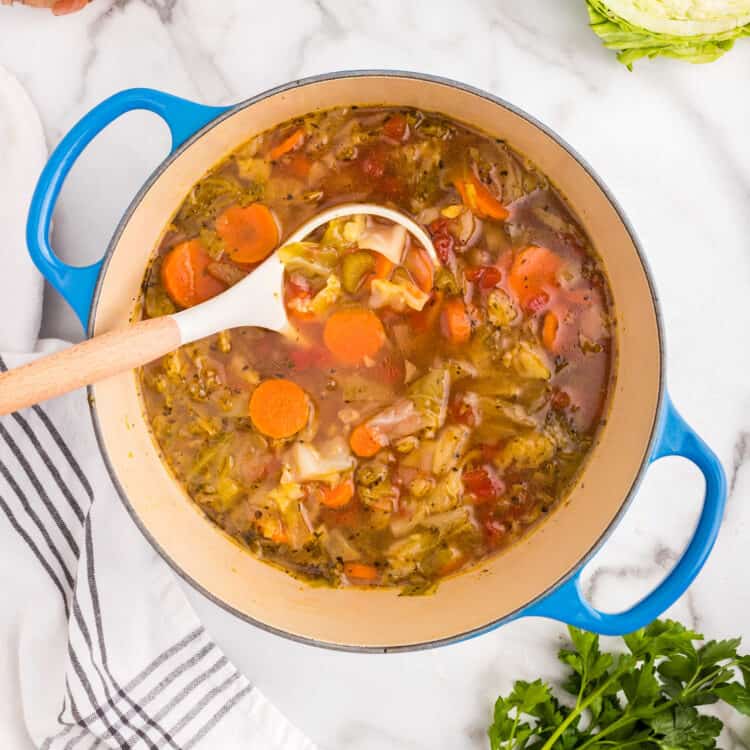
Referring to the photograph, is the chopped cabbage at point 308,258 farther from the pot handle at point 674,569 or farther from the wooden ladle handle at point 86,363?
the pot handle at point 674,569

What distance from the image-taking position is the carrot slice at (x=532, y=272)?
9.00 feet

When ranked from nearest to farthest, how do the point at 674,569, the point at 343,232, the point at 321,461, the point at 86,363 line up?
the point at 86,363 < the point at 674,569 < the point at 343,232 < the point at 321,461

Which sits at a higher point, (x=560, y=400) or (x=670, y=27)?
(x=670, y=27)

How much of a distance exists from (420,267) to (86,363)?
949 millimetres

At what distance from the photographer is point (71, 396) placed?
2959mm

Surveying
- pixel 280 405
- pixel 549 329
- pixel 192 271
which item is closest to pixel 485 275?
pixel 549 329

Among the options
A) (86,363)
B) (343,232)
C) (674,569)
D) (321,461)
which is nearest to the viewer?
(86,363)

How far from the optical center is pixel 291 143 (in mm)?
2781

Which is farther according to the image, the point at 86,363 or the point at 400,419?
the point at 400,419

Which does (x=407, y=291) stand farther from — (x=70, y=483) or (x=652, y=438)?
(x=70, y=483)

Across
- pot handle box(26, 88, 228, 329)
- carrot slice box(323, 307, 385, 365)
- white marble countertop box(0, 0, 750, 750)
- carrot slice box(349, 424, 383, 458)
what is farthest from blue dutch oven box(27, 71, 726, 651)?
carrot slice box(323, 307, 385, 365)

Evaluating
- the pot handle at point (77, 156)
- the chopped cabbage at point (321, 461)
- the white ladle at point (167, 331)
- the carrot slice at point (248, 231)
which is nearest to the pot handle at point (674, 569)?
the chopped cabbage at point (321, 461)

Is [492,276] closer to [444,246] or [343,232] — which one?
[444,246]

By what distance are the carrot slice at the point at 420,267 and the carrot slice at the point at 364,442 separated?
436mm
